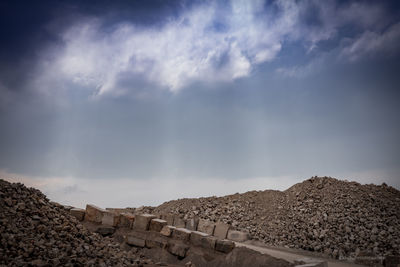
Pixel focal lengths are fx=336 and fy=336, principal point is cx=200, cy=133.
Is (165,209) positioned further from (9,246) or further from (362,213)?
(9,246)

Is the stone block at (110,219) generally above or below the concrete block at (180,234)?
above

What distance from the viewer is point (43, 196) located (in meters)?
8.80

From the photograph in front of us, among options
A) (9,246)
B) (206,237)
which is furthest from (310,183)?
(9,246)

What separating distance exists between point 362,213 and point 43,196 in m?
11.1

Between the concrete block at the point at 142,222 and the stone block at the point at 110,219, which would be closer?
the concrete block at the point at 142,222

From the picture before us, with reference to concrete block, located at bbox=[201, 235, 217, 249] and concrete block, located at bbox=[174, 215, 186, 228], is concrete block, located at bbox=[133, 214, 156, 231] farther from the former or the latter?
concrete block, located at bbox=[174, 215, 186, 228]

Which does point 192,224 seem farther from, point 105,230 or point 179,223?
point 105,230

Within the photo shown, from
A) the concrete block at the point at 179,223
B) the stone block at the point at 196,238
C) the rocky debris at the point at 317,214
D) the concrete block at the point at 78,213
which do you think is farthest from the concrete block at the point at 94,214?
the rocky debris at the point at 317,214

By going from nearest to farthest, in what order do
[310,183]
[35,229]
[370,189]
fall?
[35,229] < [370,189] < [310,183]

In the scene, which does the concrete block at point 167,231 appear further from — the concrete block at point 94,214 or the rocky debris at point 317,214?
the rocky debris at point 317,214

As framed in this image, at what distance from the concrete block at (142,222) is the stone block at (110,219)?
0.59 m

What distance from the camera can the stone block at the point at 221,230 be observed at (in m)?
13.1

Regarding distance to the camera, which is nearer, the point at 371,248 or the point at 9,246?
the point at 9,246

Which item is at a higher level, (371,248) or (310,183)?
(310,183)
